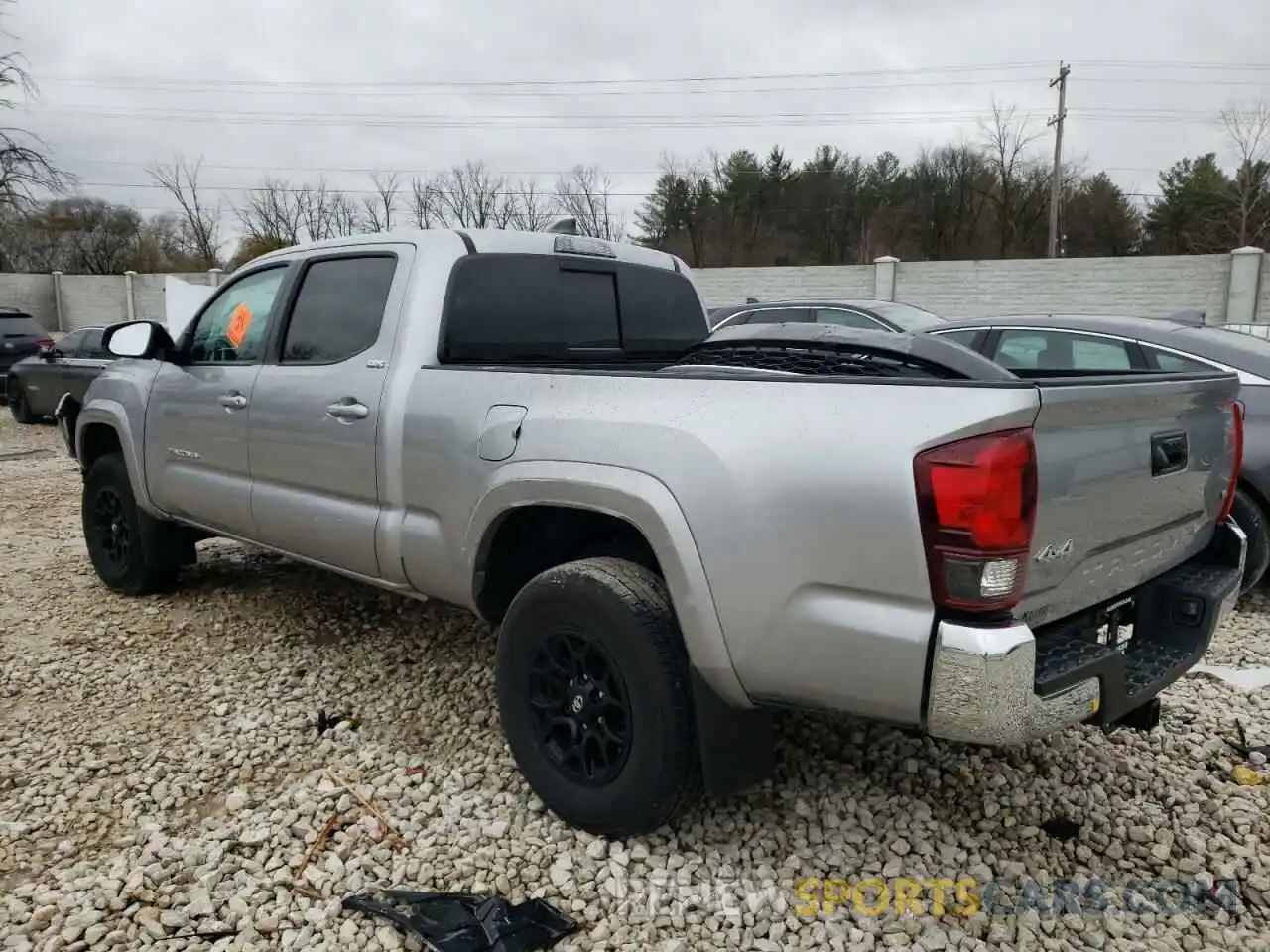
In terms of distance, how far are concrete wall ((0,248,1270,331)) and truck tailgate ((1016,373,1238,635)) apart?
14.1 metres

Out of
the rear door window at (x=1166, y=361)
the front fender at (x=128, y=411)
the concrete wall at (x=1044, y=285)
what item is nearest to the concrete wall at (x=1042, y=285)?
the concrete wall at (x=1044, y=285)

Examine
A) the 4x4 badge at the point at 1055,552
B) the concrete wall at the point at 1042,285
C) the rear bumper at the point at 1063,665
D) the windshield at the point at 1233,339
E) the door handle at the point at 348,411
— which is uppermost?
the concrete wall at the point at 1042,285

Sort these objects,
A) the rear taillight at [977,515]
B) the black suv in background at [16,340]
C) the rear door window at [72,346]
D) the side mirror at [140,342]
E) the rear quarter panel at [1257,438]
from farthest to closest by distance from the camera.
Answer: the black suv in background at [16,340]
the rear door window at [72,346]
the rear quarter panel at [1257,438]
the side mirror at [140,342]
the rear taillight at [977,515]

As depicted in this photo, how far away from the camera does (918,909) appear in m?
2.49

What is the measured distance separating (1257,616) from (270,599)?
530cm

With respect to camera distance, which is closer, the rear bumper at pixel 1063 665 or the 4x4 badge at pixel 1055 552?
the rear bumper at pixel 1063 665

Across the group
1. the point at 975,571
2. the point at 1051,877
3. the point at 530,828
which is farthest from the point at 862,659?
the point at 530,828

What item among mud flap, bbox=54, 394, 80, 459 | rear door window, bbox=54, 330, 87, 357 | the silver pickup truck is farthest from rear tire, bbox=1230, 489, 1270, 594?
rear door window, bbox=54, 330, 87, 357

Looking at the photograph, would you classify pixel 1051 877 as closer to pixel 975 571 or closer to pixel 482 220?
pixel 975 571

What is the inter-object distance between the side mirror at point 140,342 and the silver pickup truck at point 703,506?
2.73 feet

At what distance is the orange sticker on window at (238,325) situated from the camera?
4.27 meters

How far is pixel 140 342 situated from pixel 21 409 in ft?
34.6

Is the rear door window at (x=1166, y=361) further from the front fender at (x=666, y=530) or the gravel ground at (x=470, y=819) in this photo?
the front fender at (x=666, y=530)

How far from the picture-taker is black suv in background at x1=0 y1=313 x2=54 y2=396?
46.9ft
